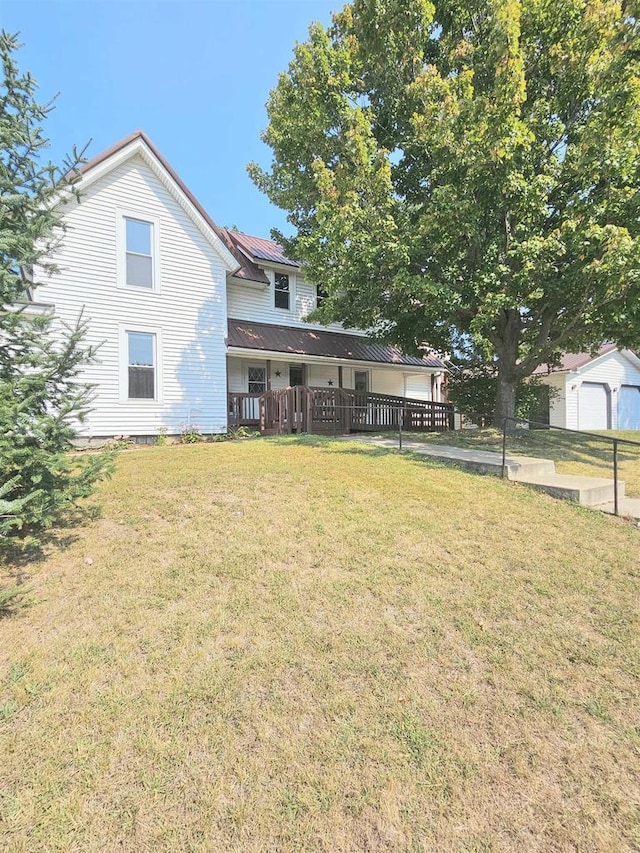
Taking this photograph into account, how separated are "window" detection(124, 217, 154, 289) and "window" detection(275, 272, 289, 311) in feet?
16.1

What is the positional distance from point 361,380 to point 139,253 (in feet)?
33.8

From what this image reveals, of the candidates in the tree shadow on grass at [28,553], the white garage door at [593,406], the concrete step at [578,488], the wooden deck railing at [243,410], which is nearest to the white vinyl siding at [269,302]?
the wooden deck railing at [243,410]

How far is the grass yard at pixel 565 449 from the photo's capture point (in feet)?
29.7

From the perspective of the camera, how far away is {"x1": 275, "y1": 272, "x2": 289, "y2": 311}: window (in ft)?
55.2

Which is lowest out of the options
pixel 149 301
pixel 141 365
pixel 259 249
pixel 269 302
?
pixel 141 365

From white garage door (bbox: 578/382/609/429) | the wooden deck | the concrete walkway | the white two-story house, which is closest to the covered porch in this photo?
the wooden deck

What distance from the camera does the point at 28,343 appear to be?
13.5ft

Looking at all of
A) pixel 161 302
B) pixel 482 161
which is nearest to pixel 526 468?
pixel 482 161

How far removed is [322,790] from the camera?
231cm

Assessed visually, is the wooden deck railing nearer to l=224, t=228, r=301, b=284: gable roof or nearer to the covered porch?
the covered porch

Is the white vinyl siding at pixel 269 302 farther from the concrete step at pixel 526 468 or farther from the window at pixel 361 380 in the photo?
the concrete step at pixel 526 468

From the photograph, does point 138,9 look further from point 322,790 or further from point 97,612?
point 322,790

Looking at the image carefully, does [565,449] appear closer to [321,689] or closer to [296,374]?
[296,374]

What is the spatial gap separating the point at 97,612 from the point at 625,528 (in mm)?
5908
